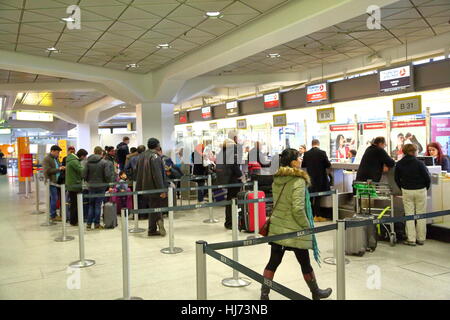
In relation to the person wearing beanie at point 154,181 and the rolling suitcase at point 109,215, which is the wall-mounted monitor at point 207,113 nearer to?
the rolling suitcase at point 109,215

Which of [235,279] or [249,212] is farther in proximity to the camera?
[249,212]

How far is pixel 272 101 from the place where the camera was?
42.3 ft

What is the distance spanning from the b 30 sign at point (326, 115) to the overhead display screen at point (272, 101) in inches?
56.8

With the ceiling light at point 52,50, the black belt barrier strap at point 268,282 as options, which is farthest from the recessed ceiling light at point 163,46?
the black belt barrier strap at point 268,282

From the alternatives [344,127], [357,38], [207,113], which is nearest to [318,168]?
[357,38]

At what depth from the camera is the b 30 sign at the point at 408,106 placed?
8.94 m

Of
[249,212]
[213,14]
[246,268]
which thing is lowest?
[249,212]

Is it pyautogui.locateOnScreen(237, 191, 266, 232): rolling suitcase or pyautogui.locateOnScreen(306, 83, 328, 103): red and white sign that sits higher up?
pyautogui.locateOnScreen(306, 83, 328, 103): red and white sign

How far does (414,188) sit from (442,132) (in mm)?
4677

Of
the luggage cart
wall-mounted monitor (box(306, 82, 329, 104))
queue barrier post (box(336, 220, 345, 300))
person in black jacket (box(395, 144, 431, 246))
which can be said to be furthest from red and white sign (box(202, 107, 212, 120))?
queue barrier post (box(336, 220, 345, 300))

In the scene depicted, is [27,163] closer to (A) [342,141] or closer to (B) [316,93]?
(B) [316,93]

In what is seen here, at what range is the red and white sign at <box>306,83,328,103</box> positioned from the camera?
36.2 ft

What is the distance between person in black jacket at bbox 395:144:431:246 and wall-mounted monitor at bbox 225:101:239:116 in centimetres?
875

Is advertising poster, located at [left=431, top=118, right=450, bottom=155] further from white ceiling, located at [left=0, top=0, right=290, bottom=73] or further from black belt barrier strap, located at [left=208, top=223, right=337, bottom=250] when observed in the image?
black belt barrier strap, located at [left=208, top=223, right=337, bottom=250]
